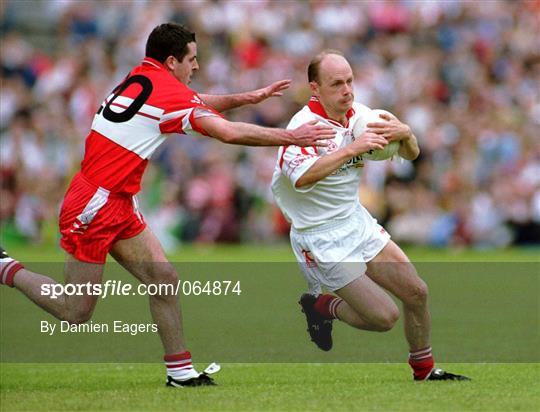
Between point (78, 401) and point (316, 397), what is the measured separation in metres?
1.55

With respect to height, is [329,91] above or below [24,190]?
above

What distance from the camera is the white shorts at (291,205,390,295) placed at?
29.1ft

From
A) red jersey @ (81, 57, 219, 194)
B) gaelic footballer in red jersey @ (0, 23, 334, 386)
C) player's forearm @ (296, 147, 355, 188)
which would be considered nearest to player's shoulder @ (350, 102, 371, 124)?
player's forearm @ (296, 147, 355, 188)

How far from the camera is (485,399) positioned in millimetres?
8031

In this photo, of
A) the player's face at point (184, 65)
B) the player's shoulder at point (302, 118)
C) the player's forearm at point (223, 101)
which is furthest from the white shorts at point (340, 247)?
the player's face at point (184, 65)

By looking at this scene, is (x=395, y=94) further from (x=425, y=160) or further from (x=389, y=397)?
(x=389, y=397)

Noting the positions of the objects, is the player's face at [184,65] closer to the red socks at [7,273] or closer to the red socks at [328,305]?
the red socks at [7,273]

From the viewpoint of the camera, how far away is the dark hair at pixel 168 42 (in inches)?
347

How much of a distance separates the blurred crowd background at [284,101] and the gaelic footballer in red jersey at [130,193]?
12.2 metres

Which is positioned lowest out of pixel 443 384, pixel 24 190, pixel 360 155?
pixel 24 190

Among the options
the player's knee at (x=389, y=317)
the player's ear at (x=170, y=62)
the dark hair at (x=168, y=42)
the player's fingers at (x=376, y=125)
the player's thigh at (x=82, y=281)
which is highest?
the dark hair at (x=168, y=42)

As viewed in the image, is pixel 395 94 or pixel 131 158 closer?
pixel 131 158

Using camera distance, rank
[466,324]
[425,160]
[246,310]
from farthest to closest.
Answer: [425,160], [246,310], [466,324]

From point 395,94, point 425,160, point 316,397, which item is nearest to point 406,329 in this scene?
point 316,397
